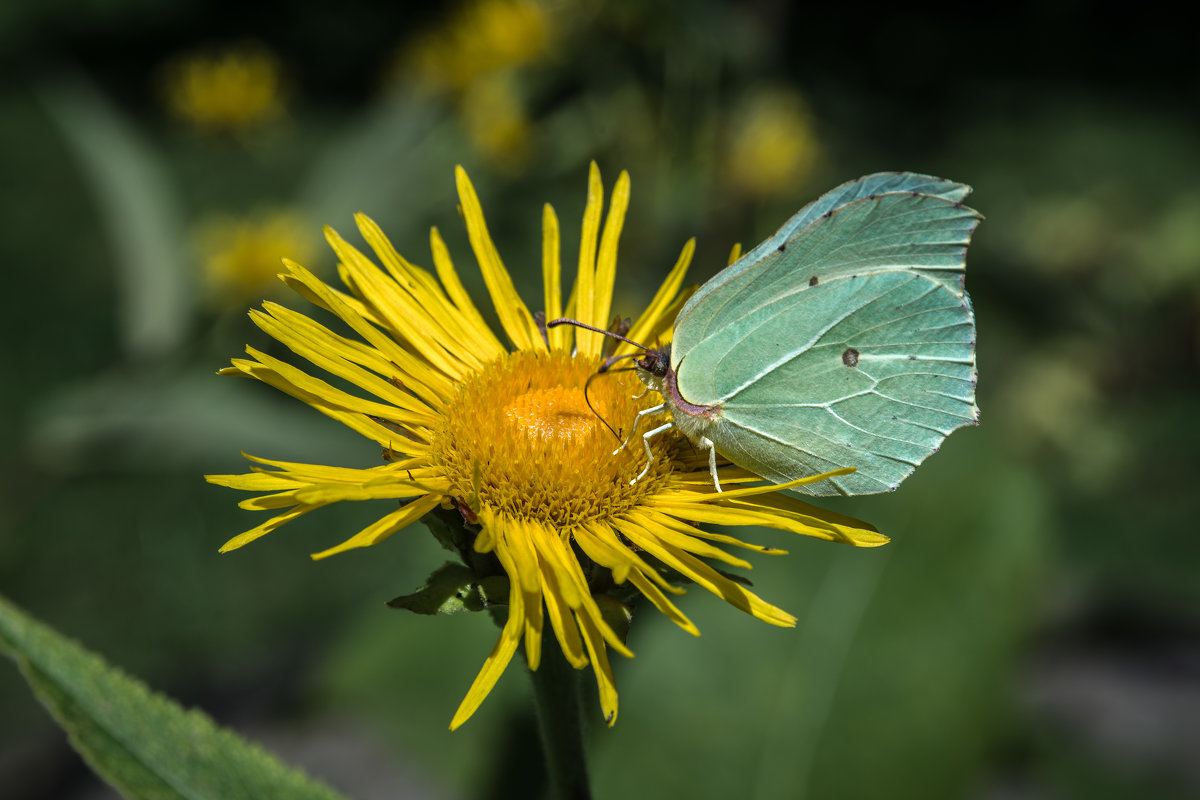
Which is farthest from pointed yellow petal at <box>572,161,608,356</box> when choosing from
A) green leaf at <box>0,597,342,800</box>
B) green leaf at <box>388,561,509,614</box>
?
green leaf at <box>0,597,342,800</box>

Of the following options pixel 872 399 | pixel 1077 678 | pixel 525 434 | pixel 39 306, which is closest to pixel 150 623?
pixel 39 306

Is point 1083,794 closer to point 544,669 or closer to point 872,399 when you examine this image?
point 872,399

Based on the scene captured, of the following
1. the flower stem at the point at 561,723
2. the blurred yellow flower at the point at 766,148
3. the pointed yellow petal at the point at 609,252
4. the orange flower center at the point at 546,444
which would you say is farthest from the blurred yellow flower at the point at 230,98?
the flower stem at the point at 561,723

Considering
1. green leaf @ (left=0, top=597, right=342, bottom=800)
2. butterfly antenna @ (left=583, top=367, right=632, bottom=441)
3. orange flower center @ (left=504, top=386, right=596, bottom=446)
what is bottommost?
green leaf @ (left=0, top=597, right=342, bottom=800)

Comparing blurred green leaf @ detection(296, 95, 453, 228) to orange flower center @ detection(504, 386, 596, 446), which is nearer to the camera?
orange flower center @ detection(504, 386, 596, 446)

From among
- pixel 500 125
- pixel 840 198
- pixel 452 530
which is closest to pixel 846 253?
pixel 840 198

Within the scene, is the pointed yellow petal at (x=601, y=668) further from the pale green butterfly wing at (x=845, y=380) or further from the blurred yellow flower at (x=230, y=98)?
the blurred yellow flower at (x=230, y=98)

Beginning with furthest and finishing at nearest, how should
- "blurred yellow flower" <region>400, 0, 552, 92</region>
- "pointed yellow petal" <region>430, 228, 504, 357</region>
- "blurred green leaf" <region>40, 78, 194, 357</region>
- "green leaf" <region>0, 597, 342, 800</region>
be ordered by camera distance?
"blurred green leaf" <region>40, 78, 194, 357</region>, "blurred yellow flower" <region>400, 0, 552, 92</region>, "pointed yellow petal" <region>430, 228, 504, 357</region>, "green leaf" <region>0, 597, 342, 800</region>

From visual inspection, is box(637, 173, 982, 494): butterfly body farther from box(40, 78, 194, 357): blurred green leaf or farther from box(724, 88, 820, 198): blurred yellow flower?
box(40, 78, 194, 357): blurred green leaf
